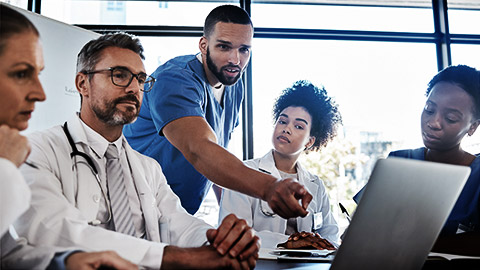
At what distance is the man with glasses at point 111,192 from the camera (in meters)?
0.86

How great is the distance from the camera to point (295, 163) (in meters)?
2.37

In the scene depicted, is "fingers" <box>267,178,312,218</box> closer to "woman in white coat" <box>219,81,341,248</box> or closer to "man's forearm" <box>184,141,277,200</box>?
"man's forearm" <box>184,141,277,200</box>

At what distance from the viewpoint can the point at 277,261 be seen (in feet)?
3.77

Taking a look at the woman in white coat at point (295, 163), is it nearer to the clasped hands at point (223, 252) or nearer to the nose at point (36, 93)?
the clasped hands at point (223, 252)

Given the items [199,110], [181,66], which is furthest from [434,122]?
[181,66]

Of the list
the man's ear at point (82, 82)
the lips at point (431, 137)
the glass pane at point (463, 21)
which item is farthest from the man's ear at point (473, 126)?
the glass pane at point (463, 21)

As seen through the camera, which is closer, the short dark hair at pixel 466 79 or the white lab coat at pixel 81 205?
the white lab coat at pixel 81 205

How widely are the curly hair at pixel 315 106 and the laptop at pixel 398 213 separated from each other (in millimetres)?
1580

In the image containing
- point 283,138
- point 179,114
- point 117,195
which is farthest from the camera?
point 283,138

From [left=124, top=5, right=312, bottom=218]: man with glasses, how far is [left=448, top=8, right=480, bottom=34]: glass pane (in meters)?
2.47

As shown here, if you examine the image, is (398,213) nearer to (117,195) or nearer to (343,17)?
(117,195)

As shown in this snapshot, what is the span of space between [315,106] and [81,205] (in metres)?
1.73

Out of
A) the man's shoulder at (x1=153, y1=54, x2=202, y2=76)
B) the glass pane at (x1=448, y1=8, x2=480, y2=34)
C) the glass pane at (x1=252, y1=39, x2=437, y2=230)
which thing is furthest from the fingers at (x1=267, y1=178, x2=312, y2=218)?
the glass pane at (x1=448, y1=8, x2=480, y2=34)

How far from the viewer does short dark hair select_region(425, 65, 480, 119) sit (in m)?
1.76
